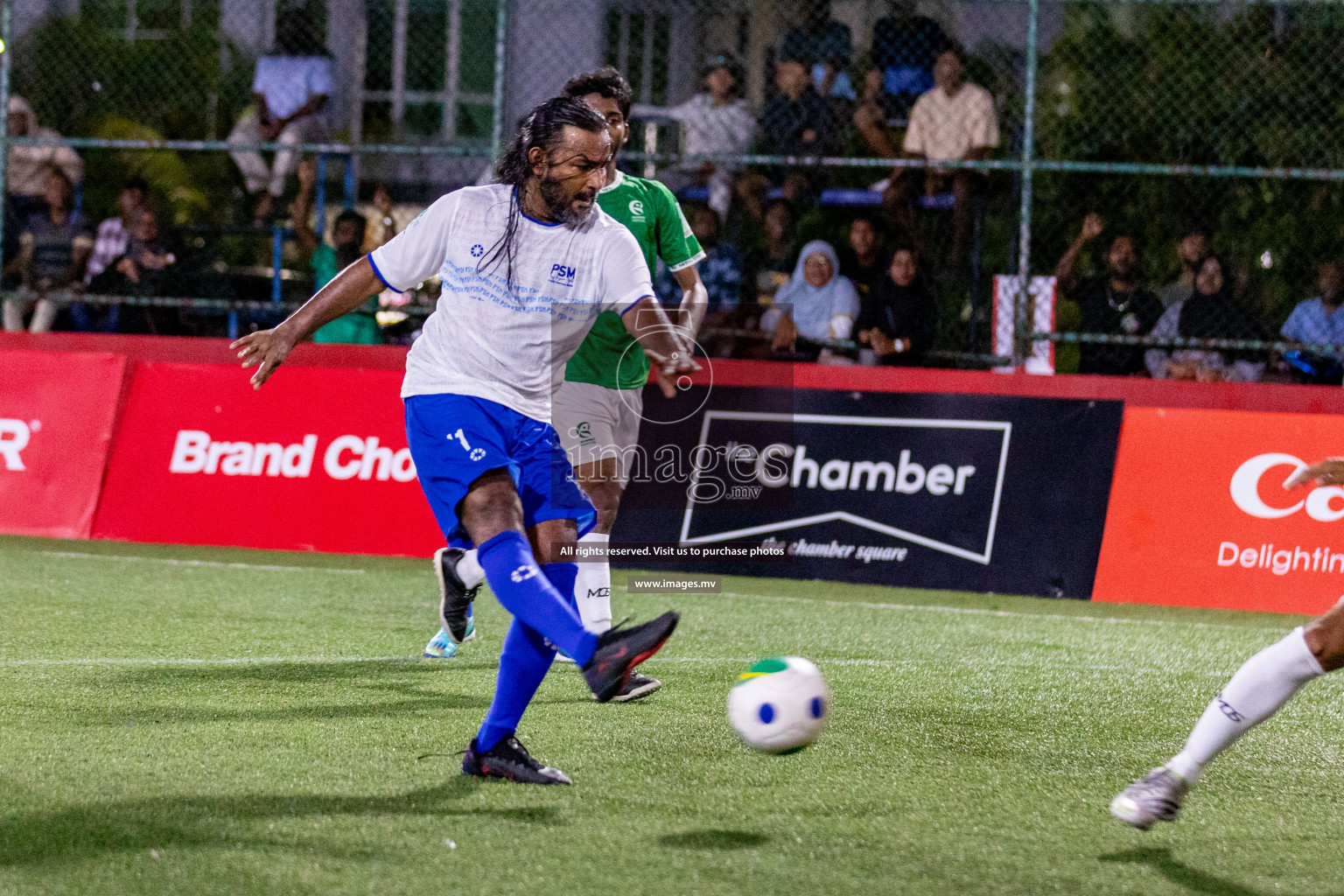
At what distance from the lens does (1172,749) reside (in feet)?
17.3

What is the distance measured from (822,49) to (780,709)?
9.58 meters

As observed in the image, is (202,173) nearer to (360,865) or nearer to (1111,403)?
(1111,403)

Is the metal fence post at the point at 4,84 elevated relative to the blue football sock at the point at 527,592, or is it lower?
elevated

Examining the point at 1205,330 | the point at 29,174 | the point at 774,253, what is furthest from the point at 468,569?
the point at 29,174

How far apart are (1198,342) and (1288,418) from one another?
162cm

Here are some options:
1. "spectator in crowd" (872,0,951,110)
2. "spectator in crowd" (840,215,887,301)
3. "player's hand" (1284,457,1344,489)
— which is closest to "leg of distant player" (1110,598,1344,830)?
"player's hand" (1284,457,1344,489)

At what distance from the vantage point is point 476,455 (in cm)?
432

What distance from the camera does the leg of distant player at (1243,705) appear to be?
4.00m

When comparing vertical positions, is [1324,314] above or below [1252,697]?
above

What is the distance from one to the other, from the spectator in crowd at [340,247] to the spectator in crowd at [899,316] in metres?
3.69

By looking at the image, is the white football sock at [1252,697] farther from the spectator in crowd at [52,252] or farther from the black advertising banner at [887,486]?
the spectator in crowd at [52,252]

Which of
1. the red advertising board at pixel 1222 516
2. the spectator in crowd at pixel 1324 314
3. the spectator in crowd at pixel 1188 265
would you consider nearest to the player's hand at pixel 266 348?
the red advertising board at pixel 1222 516

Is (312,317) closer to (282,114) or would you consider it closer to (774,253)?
(774,253)

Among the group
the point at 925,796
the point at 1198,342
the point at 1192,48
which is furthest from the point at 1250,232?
the point at 925,796
